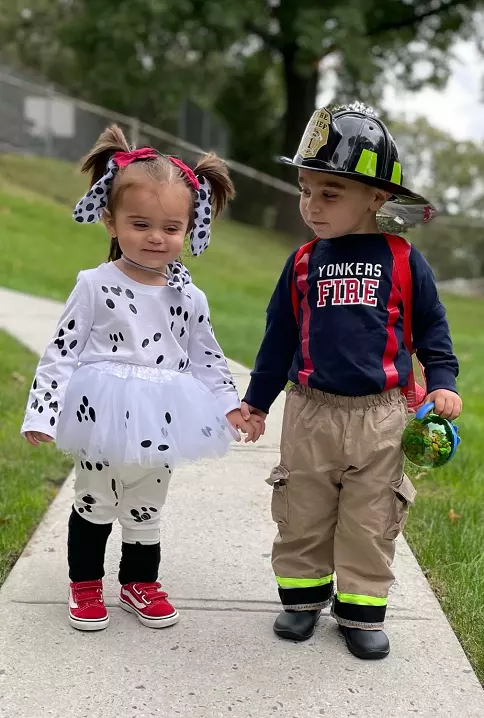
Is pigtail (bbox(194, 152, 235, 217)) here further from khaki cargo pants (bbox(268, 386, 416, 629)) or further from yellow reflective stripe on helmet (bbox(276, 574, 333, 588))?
yellow reflective stripe on helmet (bbox(276, 574, 333, 588))

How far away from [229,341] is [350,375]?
5.23 metres

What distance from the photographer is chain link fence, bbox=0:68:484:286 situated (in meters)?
17.6

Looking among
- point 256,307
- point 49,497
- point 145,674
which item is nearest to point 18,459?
point 49,497

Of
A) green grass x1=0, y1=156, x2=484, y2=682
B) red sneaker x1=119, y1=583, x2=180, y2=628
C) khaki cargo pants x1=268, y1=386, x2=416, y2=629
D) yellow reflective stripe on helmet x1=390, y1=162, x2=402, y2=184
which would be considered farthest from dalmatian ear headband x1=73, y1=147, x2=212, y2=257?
green grass x1=0, y1=156, x2=484, y2=682

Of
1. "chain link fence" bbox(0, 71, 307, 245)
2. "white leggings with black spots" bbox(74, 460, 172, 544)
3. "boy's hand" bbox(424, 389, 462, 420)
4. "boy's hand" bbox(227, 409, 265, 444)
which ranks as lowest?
"white leggings with black spots" bbox(74, 460, 172, 544)

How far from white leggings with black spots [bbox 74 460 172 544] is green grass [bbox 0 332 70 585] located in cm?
59

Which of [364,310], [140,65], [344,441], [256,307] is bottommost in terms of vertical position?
[256,307]

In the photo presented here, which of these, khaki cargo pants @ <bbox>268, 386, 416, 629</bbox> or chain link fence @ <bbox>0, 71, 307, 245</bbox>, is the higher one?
chain link fence @ <bbox>0, 71, 307, 245</bbox>

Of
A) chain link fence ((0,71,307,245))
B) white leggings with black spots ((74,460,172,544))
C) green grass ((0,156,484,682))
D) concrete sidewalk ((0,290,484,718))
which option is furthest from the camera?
chain link fence ((0,71,307,245))

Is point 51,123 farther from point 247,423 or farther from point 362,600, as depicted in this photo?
point 362,600

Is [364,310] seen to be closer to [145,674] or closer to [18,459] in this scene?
[145,674]

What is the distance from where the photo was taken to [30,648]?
2561 millimetres

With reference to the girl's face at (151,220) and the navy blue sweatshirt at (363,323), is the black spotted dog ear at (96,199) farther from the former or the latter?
the navy blue sweatshirt at (363,323)

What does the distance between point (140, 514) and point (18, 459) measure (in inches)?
68.1
